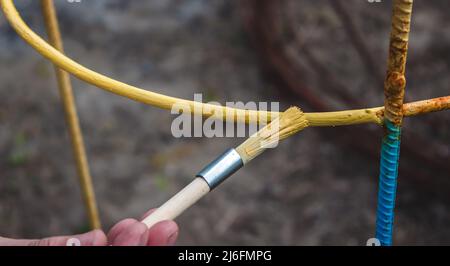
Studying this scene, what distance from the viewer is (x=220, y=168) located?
52 cm

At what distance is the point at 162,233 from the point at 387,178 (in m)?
0.23

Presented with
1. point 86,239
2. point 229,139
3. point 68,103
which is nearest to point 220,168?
point 86,239

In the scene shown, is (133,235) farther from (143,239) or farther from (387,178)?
(387,178)

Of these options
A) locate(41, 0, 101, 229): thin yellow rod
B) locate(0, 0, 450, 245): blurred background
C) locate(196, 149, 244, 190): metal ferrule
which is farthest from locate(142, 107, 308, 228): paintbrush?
locate(0, 0, 450, 245): blurred background

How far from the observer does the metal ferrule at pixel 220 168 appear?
1.68 feet

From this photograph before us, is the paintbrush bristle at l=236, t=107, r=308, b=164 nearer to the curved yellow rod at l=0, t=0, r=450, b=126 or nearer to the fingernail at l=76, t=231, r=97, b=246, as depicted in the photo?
the curved yellow rod at l=0, t=0, r=450, b=126

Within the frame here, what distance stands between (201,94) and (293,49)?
32 centimetres

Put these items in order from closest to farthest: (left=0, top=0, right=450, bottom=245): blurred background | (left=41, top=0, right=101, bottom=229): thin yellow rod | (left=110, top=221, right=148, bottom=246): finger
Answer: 1. (left=110, top=221, right=148, bottom=246): finger
2. (left=41, top=0, right=101, bottom=229): thin yellow rod
3. (left=0, top=0, right=450, bottom=245): blurred background

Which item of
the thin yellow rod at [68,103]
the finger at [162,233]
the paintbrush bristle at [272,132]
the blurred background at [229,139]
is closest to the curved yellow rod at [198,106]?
the paintbrush bristle at [272,132]

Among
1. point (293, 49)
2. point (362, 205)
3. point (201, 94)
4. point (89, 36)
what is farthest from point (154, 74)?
point (362, 205)

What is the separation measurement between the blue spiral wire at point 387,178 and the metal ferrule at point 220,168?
0.46 ft

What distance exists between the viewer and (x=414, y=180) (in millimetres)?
1368

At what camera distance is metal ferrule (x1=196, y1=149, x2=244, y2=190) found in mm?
513

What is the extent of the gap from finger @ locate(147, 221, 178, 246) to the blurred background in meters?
0.83
